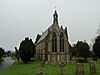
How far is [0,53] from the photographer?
72125mm

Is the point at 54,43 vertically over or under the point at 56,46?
over

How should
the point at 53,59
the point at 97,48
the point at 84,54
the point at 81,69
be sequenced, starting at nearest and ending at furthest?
the point at 81,69
the point at 84,54
the point at 53,59
the point at 97,48

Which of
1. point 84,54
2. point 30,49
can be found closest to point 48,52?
point 30,49

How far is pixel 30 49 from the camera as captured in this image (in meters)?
64.8

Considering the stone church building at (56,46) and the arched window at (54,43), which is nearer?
the stone church building at (56,46)

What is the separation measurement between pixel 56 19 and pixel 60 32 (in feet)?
25.8

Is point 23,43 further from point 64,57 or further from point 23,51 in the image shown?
point 64,57

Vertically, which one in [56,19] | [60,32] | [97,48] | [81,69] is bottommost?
[81,69]

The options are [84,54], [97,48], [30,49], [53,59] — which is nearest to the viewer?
[84,54]

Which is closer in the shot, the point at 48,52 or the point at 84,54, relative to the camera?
the point at 84,54

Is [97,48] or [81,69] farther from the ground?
[97,48]

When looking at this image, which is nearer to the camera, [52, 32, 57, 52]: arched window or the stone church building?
the stone church building

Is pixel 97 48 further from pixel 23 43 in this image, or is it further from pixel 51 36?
pixel 23 43

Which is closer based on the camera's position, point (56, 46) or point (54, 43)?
point (56, 46)
